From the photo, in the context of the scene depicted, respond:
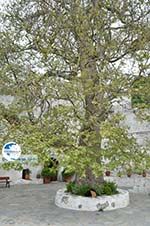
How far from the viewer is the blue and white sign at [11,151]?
8336 mm

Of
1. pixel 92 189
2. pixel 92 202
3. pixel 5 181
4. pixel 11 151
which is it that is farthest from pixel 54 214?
pixel 5 181

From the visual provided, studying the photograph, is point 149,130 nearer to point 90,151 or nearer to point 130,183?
point 130,183

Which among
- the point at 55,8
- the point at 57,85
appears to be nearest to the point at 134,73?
the point at 57,85

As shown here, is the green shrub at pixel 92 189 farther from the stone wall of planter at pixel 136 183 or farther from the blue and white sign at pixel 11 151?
the blue and white sign at pixel 11 151

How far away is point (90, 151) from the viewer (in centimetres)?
870

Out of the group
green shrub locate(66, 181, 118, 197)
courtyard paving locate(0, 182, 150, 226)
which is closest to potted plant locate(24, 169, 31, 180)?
courtyard paving locate(0, 182, 150, 226)

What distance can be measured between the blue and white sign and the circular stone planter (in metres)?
2.98

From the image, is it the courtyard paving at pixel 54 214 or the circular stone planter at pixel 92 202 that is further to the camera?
the circular stone planter at pixel 92 202

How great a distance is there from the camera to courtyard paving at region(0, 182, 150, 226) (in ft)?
29.1

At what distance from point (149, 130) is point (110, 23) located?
343 inches

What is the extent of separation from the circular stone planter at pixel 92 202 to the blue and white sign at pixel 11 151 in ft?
9.79

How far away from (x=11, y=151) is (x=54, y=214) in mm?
2538

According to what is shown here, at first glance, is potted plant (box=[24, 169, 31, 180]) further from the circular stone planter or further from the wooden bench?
the circular stone planter

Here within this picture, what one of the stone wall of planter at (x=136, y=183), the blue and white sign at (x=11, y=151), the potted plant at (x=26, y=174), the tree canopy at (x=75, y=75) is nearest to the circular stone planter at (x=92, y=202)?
the tree canopy at (x=75, y=75)
